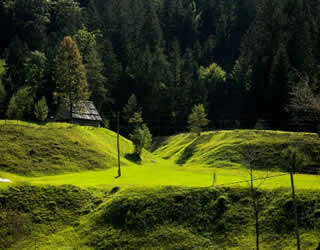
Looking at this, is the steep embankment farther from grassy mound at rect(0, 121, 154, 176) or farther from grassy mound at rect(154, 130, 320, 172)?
grassy mound at rect(154, 130, 320, 172)

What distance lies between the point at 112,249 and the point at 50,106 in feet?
226

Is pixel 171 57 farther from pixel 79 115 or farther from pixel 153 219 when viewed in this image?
pixel 153 219

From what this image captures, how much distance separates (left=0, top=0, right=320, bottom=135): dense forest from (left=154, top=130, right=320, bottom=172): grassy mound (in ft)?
34.7

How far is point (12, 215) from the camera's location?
149 feet

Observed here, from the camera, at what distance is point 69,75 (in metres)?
88.1

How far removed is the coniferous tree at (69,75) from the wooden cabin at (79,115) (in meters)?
2.50

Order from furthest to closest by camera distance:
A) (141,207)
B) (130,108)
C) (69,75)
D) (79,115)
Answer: (130,108), (79,115), (69,75), (141,207)

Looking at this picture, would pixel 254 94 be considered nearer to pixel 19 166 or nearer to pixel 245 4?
pixel 19 166

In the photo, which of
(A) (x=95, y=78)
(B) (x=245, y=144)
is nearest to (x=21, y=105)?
(A) (x=95, y=78)

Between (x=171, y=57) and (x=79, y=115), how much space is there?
212 feet

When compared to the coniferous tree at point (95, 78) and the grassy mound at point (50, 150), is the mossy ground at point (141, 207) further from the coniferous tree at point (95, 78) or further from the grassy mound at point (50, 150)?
the coniferous tree at point (95, 78)

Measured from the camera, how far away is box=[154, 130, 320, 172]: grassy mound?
2680 inches

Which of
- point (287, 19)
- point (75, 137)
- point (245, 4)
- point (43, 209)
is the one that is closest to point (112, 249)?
point (43, 209)

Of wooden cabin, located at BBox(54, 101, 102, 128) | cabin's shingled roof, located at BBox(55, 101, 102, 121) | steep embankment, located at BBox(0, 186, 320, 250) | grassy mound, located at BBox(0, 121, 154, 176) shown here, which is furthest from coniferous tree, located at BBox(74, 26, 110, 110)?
steep embankment, located at BBox(0, 186, 320, 250)
